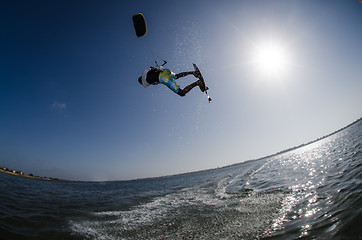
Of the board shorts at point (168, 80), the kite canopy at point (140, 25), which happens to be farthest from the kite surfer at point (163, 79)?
Result: the kite canopy at point (140, 25)

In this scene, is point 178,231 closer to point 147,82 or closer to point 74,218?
point 74,218

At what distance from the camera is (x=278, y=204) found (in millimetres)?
5547

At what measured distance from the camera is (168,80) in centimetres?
853

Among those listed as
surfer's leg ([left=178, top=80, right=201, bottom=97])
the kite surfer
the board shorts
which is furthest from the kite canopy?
surfer's leg ([left=178, top=80, right=201, bottom=97])

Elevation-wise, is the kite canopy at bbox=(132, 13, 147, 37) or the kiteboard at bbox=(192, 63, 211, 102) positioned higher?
the kite canopy at bbox=(132, 13, 147, 37)

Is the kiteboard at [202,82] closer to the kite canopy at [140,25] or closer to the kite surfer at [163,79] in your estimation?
the kite surfer at [163,79]

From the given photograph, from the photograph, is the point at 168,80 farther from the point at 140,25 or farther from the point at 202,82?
the point at 140,25

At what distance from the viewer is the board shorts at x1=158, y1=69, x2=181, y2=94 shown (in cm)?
857

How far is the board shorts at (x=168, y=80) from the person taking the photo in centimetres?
857

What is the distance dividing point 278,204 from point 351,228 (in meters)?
2.83

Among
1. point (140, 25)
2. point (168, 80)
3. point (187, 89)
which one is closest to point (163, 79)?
point (168, 80)

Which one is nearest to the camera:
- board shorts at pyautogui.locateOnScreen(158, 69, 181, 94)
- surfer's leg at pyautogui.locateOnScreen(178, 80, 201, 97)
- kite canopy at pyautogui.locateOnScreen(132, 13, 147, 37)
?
board shorts at pyautogui.locateOnScreen(158, 69, 181, 94)

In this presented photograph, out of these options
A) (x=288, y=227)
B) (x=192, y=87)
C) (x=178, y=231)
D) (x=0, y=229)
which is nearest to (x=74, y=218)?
(x=0, y=229)

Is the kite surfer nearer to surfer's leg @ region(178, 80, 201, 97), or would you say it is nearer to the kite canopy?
surfer's leg @ region(178, 80, 201, 97)
